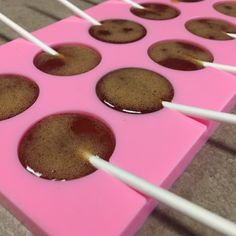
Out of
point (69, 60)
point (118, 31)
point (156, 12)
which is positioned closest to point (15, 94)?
point (69, 60)

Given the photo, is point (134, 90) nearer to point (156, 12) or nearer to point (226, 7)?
point (156, 12)

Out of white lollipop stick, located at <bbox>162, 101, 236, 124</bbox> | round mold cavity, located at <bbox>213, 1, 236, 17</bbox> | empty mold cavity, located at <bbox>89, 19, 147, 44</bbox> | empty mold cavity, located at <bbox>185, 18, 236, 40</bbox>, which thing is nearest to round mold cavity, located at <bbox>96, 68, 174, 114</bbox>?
white lollipop stick, located at <bbox>162, 101, 236, 124</bbox>

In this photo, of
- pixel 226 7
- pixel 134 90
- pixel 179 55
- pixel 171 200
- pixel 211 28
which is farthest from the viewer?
pixel 226 7

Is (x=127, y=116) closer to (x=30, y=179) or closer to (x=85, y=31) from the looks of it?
(x=30, y=179)

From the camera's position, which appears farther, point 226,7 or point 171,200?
point 226,7

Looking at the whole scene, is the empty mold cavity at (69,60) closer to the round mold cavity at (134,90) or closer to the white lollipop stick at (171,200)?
the round mold cavity at (134,90)

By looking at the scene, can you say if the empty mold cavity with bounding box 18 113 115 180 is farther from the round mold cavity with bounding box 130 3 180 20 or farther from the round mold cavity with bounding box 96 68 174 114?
the round mold cavity with bounding box 130 3 180 20

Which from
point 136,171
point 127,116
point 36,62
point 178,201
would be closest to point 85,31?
point 36,62
